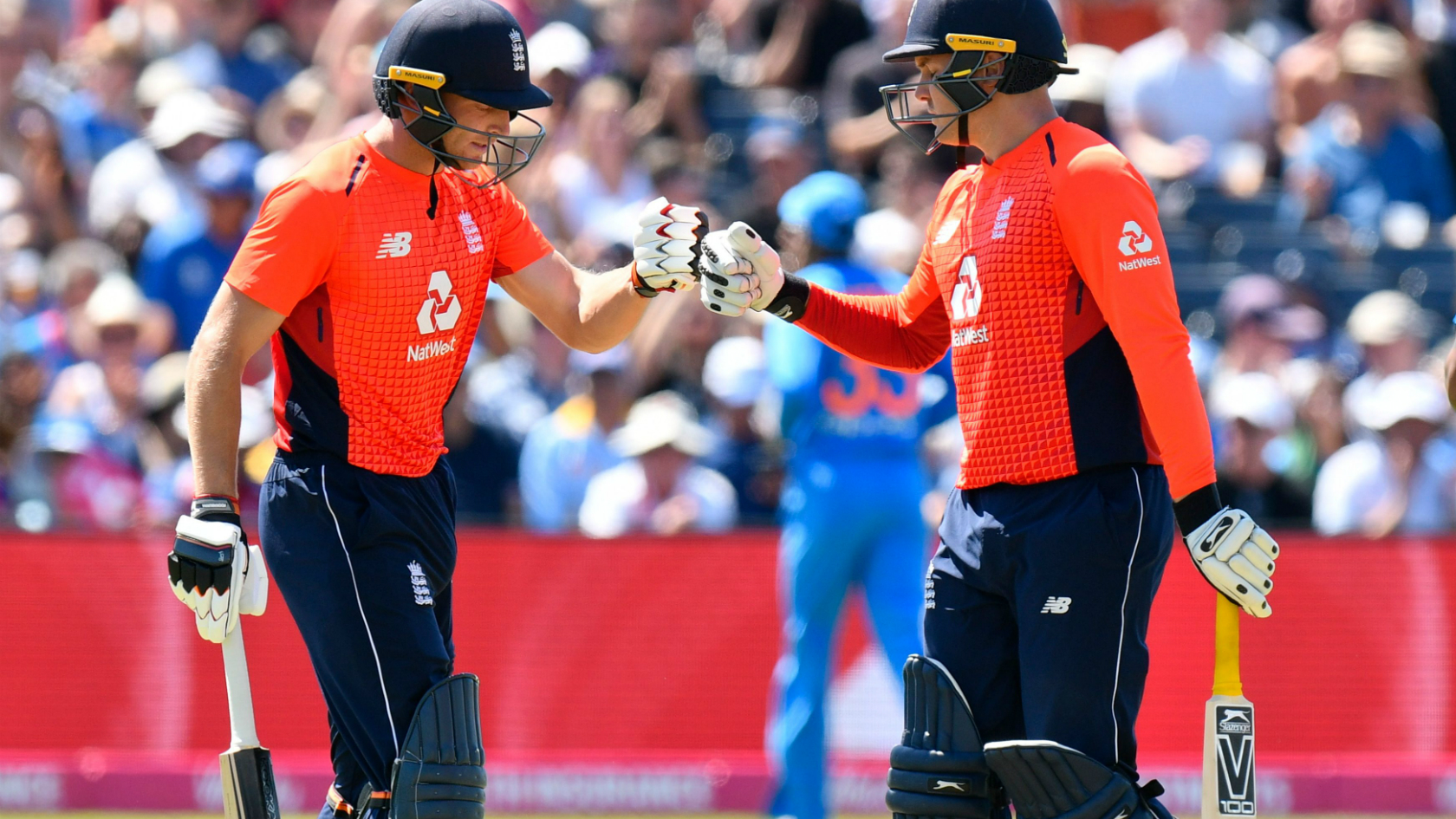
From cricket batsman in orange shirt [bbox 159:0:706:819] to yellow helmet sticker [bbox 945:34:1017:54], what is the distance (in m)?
1.18

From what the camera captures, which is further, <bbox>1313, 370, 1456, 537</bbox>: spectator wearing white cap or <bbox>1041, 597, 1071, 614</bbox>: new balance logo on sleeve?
<bbox>1313, 370, 1456, 537</bbox>: spectator wearing white cap

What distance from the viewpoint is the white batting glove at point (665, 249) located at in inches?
232

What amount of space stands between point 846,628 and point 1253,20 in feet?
19.9

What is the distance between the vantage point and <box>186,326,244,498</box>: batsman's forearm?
5.25 metres

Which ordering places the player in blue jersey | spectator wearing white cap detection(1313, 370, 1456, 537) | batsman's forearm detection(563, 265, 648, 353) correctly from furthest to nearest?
spectator wearing white cap detection(1313, 370, 1456, 537)
the player in blue jersey
batsman's forearm detection(563, 265, 648, 353)

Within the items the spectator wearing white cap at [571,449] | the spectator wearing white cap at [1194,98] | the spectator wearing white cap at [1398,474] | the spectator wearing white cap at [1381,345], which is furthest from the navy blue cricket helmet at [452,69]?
the spectator wearing white cap at [1194,98]

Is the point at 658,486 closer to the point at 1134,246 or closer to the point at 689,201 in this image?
the point at 689,201

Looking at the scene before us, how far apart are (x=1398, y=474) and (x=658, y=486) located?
12.0 ft

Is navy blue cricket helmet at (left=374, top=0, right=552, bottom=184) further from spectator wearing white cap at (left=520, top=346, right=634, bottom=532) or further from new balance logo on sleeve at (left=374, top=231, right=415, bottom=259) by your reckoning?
A: spectator wearing white cap at (left=520, top=346, right=634, bottom=532)

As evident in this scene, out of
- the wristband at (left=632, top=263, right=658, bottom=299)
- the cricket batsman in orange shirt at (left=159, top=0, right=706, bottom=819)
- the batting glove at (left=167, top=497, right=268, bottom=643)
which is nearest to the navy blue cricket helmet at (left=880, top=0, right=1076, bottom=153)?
the wristband at (left=632, top=263, right=658, bottom=299)

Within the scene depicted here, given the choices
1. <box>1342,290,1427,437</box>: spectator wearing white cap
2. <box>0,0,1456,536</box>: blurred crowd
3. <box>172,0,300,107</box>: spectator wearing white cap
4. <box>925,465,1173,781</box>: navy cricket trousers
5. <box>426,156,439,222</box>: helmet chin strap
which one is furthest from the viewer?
<box>172,0,300,107</box>: spectator wearing white cap

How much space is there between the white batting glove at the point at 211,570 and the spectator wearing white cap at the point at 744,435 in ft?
16.5

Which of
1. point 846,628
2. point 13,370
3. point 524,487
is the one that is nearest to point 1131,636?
point 846,628

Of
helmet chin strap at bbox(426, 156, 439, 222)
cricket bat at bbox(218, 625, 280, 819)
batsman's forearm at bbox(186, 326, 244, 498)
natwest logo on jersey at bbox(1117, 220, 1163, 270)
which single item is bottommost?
cricket bat at bbox(218, 625, 280, 819)
